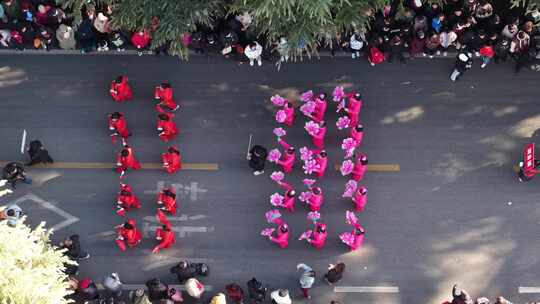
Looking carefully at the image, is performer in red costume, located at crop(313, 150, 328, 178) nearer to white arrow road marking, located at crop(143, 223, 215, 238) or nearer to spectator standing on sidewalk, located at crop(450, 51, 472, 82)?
white arrow road marking, located at crop(143, 223, 215, 238)

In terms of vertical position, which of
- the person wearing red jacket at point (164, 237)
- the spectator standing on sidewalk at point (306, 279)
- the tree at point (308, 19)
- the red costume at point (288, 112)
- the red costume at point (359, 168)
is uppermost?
the tree at point (308, 19)

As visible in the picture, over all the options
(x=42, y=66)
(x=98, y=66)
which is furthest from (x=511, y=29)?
(x=42, y=66)

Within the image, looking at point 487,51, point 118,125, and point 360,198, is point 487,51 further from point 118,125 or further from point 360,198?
point 118,125

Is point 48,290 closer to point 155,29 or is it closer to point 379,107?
point 155,29

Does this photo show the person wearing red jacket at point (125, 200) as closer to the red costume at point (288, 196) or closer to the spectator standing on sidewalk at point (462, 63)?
the red costume at point (288, 196)

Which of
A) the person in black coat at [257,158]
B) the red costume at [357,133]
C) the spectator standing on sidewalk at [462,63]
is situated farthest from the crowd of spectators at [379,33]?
the person in black coat at [257,158]

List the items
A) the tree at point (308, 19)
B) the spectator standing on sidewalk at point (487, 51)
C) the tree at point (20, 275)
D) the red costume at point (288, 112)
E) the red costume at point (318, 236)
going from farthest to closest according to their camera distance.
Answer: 1. the spectator standing on sidewalk at point (487, 51)
2. the red costume at point (288, 112)
3. the red costume at point (318, 236)
4. the tree at point (308, 19)
5. the tree at point (20, 275)
